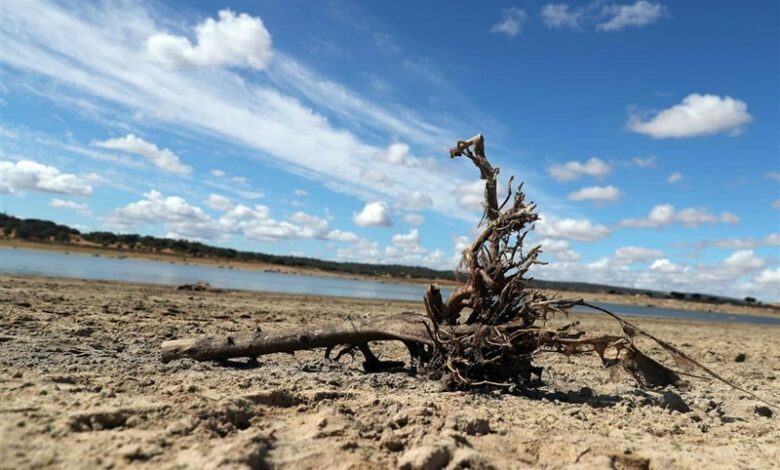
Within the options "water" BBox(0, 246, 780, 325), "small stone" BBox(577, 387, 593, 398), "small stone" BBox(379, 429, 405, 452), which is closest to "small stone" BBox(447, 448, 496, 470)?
"small stone" BBox(379, 429, 405, 452)

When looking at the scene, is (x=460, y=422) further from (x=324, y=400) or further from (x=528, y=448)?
(x=324, y=400)

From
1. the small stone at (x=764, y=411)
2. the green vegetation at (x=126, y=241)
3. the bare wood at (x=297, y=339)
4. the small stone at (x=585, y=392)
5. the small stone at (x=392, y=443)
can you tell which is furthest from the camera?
the green vegetation at (x=126, y=241)

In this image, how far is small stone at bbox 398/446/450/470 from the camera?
12.2 ft

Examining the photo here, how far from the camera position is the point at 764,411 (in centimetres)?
613

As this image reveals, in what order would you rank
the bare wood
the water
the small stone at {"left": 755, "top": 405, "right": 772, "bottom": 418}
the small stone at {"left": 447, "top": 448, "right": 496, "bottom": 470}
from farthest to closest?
the water < the bare wood < the small stone at {"left": 755, "top": 405, "right": 772, "bottom": 418} < the small stone at {"left": 447, "top": 448, "right": 496, "bottom": 470}

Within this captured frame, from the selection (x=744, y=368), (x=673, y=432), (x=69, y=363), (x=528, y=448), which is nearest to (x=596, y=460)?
(x=528, y=448)

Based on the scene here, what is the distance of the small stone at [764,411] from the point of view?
20.0ft

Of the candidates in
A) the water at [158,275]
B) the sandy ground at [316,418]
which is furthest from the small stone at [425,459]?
the water at [158,275]

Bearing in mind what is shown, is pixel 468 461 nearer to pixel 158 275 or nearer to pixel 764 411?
pixel 764 411

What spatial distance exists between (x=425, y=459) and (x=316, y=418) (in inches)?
42.7

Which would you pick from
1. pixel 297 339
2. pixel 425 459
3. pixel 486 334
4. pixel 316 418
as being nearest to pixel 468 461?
pixel 425 459

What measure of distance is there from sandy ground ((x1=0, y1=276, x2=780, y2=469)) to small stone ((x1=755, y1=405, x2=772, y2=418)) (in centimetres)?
6

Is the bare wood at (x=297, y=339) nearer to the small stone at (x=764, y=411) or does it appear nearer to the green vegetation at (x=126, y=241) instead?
the small stone at (x=764, y=411)

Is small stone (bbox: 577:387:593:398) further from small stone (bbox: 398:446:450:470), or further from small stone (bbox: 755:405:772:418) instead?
small stone (bbox: 398:446:450:470)
